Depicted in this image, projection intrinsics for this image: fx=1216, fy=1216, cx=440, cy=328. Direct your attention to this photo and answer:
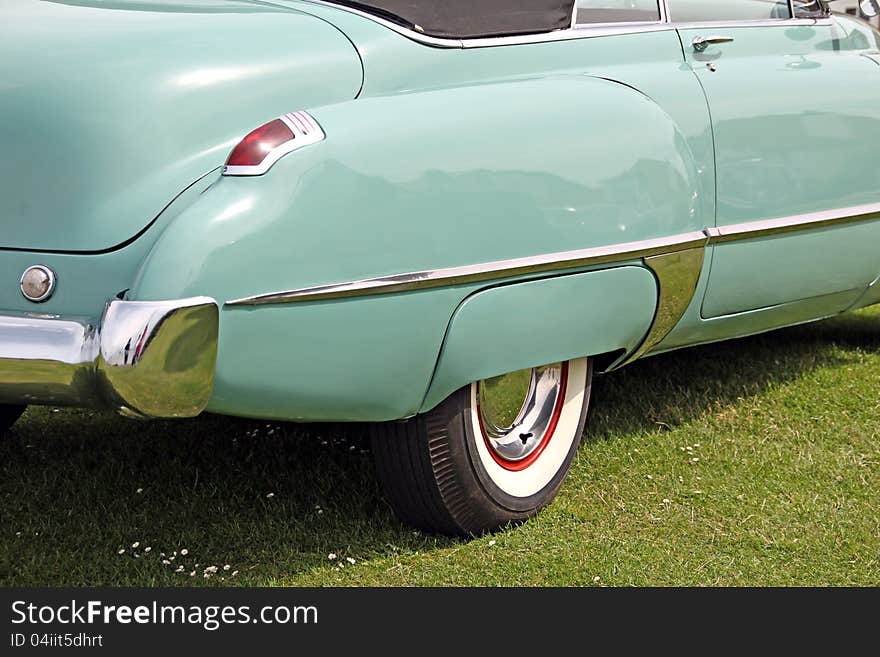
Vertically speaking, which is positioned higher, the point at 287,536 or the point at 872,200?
the point at 872,200

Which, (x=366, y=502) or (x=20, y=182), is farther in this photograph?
(x=366, y=502)

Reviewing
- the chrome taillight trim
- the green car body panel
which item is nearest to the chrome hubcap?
the green car body panel

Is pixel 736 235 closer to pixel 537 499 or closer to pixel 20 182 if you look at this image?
pixel 537 499

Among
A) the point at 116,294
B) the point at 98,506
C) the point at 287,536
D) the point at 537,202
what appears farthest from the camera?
the point at 98,506

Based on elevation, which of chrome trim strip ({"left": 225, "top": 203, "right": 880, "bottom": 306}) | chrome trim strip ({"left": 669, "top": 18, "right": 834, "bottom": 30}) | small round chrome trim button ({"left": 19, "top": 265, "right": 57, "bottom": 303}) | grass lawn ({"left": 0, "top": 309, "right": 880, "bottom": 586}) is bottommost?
grass lawn ({"left": 0, "top": 309, "right": 880, "bottom": 586})

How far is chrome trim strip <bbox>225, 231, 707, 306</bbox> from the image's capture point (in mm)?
2463

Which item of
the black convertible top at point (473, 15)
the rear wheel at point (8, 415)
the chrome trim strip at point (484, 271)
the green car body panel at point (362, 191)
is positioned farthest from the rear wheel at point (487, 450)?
the rear wheel at point (8, 415)

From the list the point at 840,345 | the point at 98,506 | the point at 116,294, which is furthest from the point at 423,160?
the point at 840,345

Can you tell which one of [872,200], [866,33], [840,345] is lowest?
[840,345]

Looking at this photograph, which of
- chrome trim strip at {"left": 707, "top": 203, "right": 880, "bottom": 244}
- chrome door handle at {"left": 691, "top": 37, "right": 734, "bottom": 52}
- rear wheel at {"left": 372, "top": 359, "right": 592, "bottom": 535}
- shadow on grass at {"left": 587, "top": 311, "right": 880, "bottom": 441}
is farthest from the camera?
shadow on grass at {"left": 587, "top": 311, "right": 880, "bottom": 441}

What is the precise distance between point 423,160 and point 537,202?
1.03 feet

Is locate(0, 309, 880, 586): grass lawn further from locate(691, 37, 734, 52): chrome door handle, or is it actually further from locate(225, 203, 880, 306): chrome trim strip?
locate(691, 37, 734, 52): chrome door handle

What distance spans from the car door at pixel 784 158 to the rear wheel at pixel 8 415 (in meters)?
2.18

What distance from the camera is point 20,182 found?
2.59 metres
